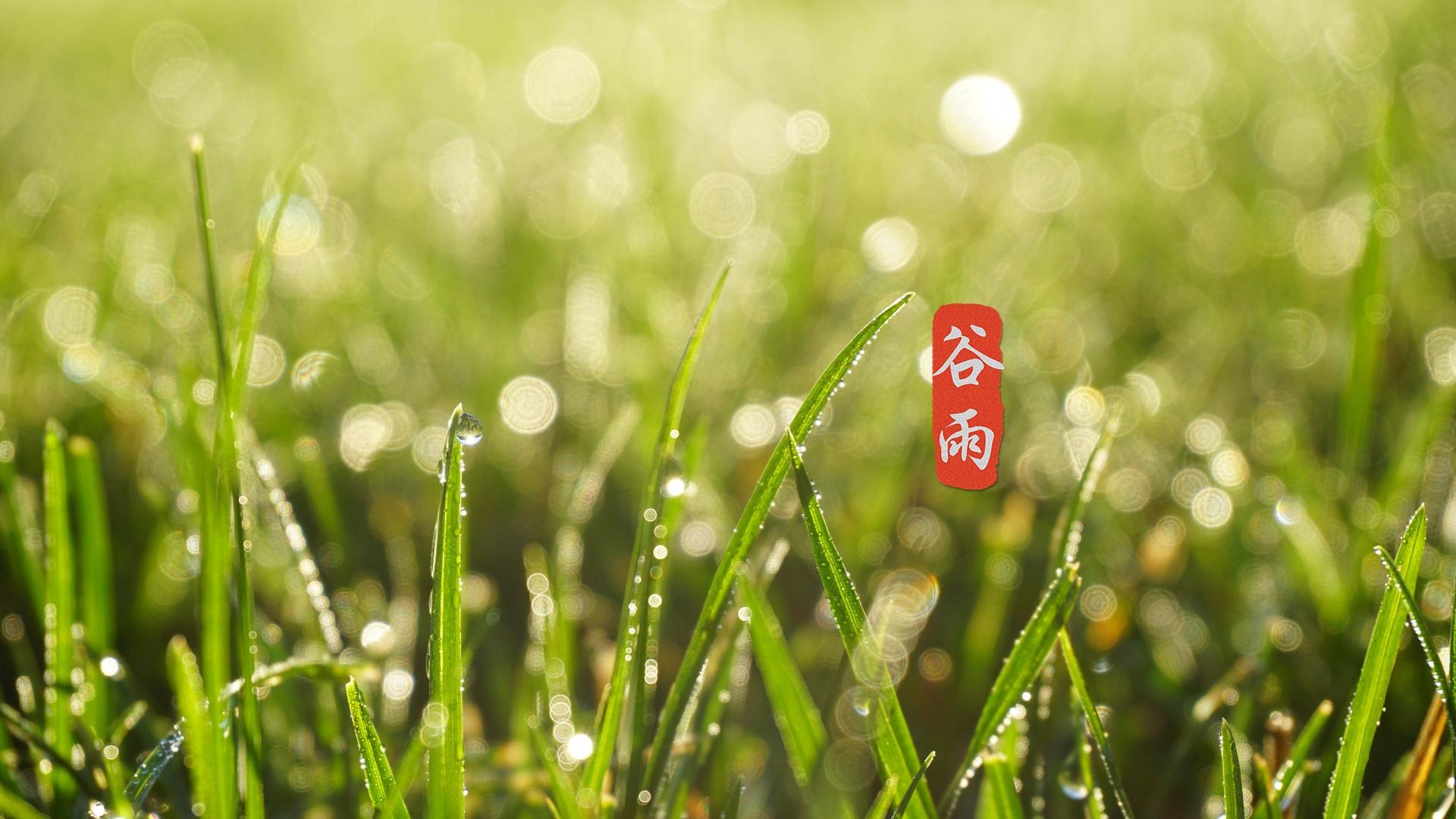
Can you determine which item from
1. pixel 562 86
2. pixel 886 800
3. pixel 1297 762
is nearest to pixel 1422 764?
pixel 1297 762

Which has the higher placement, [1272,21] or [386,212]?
[1272,21]

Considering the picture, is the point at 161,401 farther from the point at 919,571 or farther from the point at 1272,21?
the point at 1272,21

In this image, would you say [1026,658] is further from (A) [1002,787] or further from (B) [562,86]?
(B) [562,86]

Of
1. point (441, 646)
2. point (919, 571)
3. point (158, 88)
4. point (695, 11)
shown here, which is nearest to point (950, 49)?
point (695, 11)

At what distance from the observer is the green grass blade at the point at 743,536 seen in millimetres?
538

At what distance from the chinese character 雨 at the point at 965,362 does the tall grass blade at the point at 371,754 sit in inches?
18.5

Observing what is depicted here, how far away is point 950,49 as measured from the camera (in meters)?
2.91

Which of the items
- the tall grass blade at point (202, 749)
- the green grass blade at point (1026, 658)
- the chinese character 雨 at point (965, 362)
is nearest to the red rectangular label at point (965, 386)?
the chinese character 雨 at point (965, 362)

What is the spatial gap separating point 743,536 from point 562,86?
2.26m

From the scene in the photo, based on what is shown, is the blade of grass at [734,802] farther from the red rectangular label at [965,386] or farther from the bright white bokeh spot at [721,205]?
the bright white bokeh spot at [721,205]

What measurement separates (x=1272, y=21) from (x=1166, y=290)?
4.70 ft

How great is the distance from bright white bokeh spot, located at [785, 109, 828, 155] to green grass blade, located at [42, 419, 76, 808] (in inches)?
55.1

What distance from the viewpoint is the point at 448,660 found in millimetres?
521

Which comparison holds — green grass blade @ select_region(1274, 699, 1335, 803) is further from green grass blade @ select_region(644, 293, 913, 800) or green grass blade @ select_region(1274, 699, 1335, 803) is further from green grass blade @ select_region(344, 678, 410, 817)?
green grass blade @ select_region(344, 678, 410, 817)
